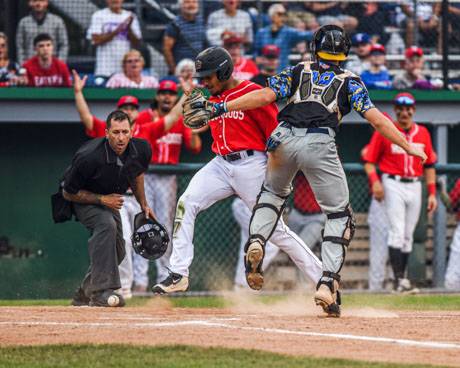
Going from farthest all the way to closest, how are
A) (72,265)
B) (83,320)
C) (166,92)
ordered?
(72,265), (166,92), (83,320)

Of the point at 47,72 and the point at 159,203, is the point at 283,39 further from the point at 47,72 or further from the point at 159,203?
the point at 47,72

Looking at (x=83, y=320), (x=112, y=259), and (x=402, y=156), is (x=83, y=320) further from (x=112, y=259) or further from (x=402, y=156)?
(x=402, y=156)

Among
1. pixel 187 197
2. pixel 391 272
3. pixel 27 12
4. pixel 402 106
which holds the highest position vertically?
pixel 27 12

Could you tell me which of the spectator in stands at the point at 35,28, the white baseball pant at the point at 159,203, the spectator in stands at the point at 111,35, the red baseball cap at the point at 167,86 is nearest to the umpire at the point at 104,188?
the white baseball pant at the point at 159,203

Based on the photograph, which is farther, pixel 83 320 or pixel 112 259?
pixel 112 259

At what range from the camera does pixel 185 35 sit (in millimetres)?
14781

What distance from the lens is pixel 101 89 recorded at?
14.3m

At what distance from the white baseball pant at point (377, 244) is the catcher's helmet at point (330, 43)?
221 inches

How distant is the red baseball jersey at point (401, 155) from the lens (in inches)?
539

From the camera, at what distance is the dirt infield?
680 cm

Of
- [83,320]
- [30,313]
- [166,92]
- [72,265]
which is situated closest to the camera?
[83,320]

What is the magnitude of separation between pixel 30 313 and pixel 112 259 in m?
1.33

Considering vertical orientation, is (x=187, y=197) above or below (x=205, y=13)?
below

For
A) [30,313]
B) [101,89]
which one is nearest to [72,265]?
[101,89]
